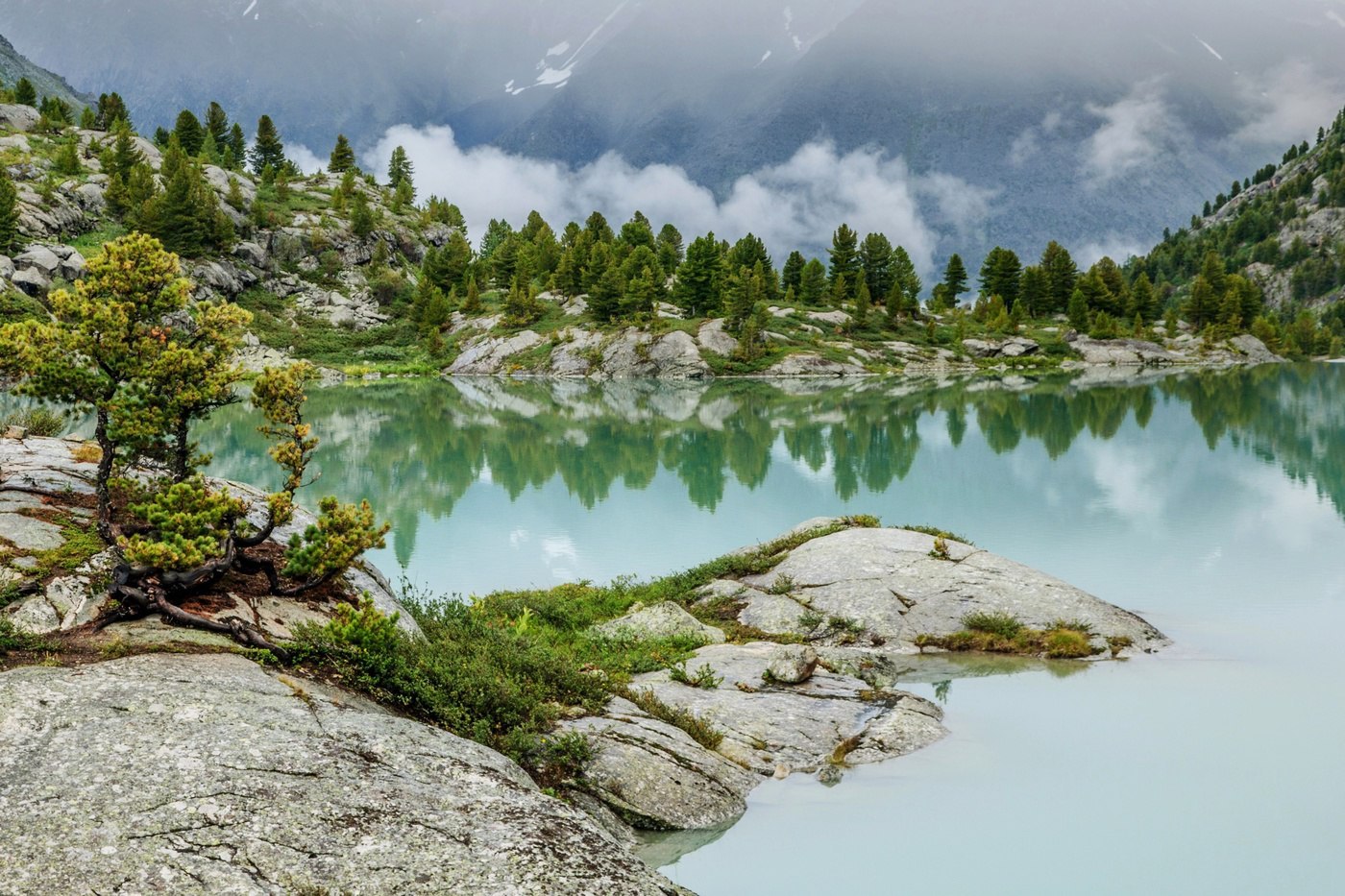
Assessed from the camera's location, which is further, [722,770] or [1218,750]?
[1218,750]

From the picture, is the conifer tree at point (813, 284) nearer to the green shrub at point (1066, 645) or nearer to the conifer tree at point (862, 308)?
the conifer tree at point (862, 308)

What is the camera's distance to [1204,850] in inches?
358

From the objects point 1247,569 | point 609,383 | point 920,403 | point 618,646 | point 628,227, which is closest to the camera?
point 618,646

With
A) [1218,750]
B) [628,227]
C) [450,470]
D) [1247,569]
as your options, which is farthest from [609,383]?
[1218,750]

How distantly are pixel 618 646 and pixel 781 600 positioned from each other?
443cm

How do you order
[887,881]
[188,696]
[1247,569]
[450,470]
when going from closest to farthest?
[188,696] → [887,881] → [1247,569] → [450,470]

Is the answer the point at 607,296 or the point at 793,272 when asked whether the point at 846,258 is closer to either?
the point at 793,272

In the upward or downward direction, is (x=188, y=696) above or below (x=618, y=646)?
above

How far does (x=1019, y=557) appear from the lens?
77.6ft

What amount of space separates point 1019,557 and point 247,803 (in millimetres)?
21669

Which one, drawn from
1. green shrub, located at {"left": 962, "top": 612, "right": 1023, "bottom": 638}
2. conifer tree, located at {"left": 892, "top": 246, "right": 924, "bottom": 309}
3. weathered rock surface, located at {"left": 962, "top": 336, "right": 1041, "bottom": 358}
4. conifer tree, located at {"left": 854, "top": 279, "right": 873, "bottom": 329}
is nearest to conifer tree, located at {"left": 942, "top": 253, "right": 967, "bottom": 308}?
conifer tree, located at {"left": 892, "top": 246, "right": 924, "bottom": 309}

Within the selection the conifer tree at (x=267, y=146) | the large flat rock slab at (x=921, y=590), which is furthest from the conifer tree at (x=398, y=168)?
the large flat rock slab at (x=921, y=590)

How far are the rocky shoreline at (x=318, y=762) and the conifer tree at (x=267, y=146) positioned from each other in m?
173

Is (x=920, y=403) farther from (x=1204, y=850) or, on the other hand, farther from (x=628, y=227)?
(x=628, y=227)
